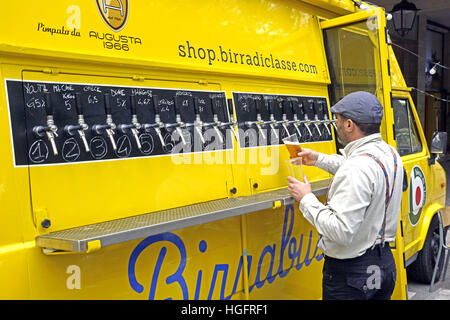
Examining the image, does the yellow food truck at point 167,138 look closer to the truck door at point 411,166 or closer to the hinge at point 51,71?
the hinge at point 51,71

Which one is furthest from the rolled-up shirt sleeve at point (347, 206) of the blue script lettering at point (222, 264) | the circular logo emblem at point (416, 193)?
the circular logo emblem at point (416, 193)

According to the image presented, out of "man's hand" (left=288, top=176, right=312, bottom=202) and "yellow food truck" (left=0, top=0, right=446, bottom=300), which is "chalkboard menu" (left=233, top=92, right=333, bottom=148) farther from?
"man's hand" (left=288, top=176, right=312, bottom=202)

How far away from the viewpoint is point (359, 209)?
7.65ft

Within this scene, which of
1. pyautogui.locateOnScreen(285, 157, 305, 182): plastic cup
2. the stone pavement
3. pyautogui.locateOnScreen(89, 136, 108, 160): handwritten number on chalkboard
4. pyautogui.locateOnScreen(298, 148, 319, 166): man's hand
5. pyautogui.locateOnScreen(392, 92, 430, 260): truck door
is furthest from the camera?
the stone pavement

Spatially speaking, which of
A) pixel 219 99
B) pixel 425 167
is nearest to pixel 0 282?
pixel 219 99

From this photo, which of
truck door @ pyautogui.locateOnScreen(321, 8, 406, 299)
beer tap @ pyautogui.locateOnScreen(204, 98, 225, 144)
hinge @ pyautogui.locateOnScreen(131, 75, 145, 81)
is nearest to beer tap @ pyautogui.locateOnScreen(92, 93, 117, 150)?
hinge @ pyautogui.locateOnScreen(131, 75, 145, 81)

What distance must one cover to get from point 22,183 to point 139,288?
2.76ft

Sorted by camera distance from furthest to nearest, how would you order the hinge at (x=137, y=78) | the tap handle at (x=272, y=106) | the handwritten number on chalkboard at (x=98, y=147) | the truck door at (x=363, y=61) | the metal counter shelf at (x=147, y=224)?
the truck door at (x=363, y=61) < the tap handle at (x=272, y=106) < the hinge at (x=137, y=78) < the handwritten number on chalkboard at (x=98, y=147) < the metal counter shelf at (x=147, y=224)

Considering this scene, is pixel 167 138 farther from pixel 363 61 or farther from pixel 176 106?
pixel 363 61

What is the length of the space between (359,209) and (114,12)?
170cm

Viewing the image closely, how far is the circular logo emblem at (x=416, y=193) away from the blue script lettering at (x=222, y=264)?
1.32 m

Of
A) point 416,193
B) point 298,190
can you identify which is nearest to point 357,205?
point 298,190

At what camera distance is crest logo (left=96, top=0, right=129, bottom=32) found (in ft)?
7.64

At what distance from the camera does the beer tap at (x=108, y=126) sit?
226 cm
